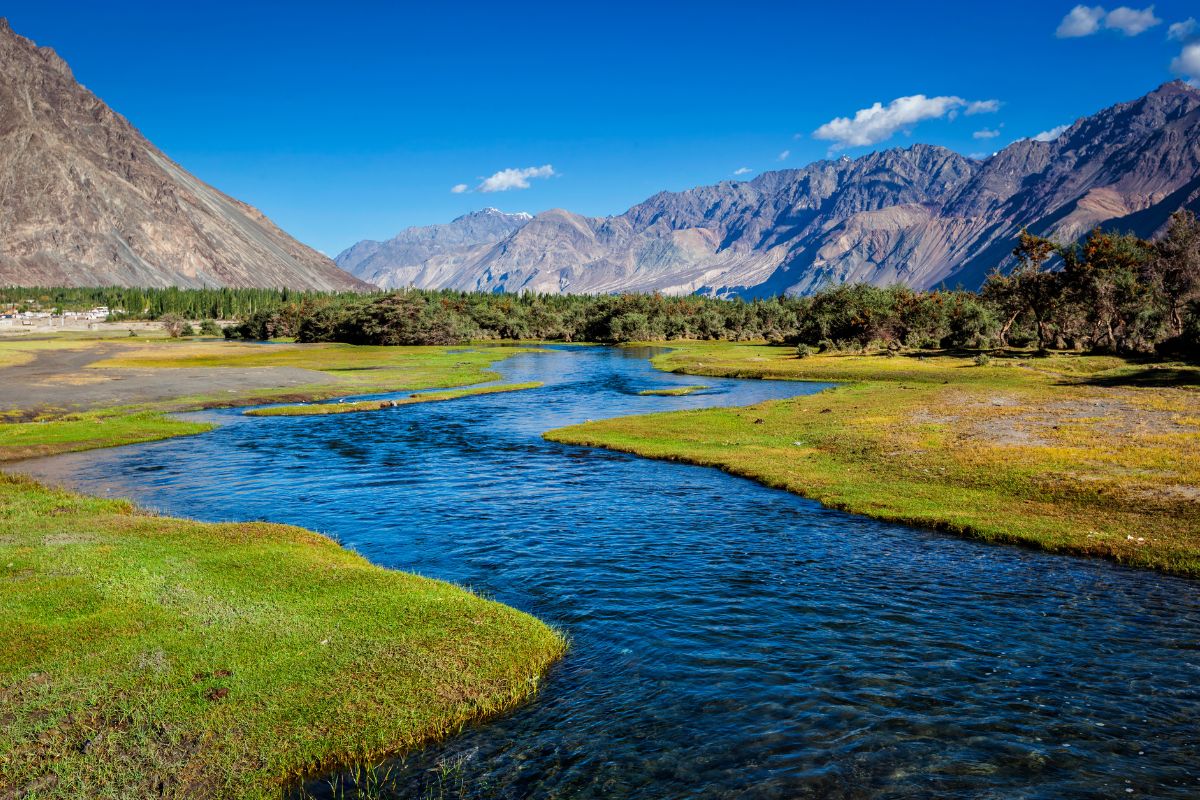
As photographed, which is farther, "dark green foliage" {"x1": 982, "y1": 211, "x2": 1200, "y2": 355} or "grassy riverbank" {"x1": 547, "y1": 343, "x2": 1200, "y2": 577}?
"dark green foliage" {"x1": 982, "y1": 211, "x2": 1200, "y2": 355}

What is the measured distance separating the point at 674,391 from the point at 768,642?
6068cm

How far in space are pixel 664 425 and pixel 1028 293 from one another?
8039 cm

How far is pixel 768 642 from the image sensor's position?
18.2m

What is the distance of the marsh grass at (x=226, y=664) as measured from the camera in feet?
40.8

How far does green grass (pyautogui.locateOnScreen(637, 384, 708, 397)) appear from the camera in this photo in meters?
76.6

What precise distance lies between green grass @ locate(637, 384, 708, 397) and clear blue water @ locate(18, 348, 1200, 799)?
39359 millimetres

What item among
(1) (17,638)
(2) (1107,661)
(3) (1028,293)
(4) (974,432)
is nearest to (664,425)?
(4) (974,432)

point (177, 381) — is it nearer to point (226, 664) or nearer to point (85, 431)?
point (85, 431)

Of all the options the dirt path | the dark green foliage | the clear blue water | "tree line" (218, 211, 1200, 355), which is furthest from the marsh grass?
the dark green foliage

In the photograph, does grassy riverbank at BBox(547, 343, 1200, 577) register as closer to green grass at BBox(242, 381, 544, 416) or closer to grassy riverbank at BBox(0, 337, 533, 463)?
green grass at BBox(242, 381, 544, 416)

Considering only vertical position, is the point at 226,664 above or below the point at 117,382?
below

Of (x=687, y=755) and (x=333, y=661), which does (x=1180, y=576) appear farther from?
(x=333, y=661)

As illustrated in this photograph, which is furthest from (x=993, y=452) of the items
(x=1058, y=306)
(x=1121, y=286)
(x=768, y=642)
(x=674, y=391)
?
(x=1058, y=306)

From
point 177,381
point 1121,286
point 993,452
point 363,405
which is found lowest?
point 363,405
